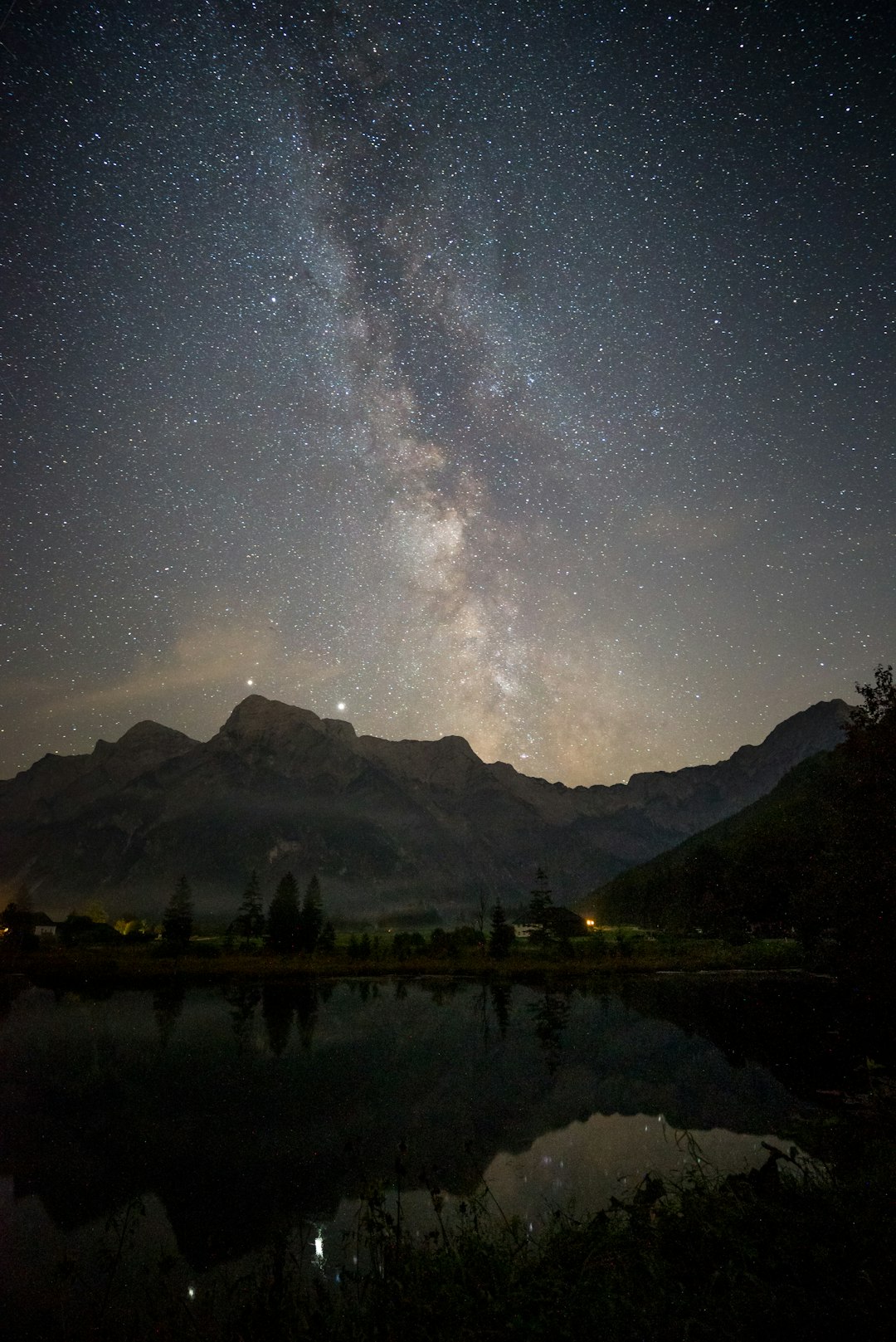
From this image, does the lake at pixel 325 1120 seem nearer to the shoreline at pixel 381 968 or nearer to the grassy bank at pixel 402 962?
the shoreline at pixel 381 968

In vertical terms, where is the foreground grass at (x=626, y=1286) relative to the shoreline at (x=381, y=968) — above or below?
above

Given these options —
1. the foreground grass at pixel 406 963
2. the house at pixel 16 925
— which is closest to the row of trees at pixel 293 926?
the foreground grass at pixel 406 963

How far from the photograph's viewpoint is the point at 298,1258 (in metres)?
13.1

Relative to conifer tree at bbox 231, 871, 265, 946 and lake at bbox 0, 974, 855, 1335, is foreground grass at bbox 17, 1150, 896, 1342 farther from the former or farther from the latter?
conifer tree at bbox 231, 871, 265, 946

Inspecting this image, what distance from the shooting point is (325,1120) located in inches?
926

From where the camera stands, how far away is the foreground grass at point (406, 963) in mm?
83875

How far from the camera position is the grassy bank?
275 feet

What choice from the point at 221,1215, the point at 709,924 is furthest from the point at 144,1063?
the point at 709,924

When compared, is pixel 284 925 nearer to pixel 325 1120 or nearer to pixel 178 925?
pixel 178 925

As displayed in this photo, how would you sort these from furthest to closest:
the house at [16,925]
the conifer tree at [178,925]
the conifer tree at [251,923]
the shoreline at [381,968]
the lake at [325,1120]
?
1. the conifer tree at [251,923]
2. the house at [16,925]
3. the conifer tree at [178,925]
4. the shoreline at [381,968]
5. the lake at [325,1120]

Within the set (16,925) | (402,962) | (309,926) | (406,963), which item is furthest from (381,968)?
(16,925)

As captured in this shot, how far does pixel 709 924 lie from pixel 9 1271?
117655mm

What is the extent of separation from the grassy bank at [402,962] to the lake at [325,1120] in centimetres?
3621

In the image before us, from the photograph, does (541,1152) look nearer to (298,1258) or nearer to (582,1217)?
(582,1217)
